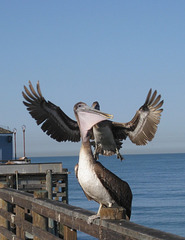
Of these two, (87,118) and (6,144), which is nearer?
(87,118)

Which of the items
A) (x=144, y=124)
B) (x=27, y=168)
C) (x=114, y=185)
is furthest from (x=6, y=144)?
(x=114, y=185)

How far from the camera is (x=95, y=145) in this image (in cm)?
953

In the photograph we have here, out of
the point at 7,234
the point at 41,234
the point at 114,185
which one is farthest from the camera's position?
the point at 7,234

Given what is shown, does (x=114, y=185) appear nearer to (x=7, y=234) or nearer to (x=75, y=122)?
(x=7, y=234)

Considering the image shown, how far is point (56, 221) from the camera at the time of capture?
591cm

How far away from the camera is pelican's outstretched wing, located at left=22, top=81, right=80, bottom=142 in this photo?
1123cm

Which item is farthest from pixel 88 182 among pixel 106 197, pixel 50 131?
pixel 50 131

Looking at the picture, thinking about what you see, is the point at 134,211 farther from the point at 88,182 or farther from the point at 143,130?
the point at 88,182

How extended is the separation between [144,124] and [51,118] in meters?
2.04

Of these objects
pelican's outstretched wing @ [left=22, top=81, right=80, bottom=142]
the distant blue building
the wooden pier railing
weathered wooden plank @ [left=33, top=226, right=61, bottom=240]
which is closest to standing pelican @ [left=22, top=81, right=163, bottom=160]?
pelican's outstretched wing @ [left=22, top=81, right=80, bottom=142]

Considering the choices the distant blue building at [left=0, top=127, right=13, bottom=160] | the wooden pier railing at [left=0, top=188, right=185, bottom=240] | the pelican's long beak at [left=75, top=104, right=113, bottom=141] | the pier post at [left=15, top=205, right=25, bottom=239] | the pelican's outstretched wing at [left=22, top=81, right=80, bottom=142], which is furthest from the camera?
the distant blue building at [left=0, top=127, right=13, bottom=160]

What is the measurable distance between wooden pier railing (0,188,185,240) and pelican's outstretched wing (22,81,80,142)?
3253mm

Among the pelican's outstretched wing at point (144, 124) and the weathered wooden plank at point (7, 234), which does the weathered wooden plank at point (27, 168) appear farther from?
the weathered wooden plank at point (7, 234)

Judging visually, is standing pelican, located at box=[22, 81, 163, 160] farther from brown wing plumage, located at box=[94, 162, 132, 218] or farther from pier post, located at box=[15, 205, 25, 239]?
brown wing plumage, located at box=[94, 162, 132, 218]
